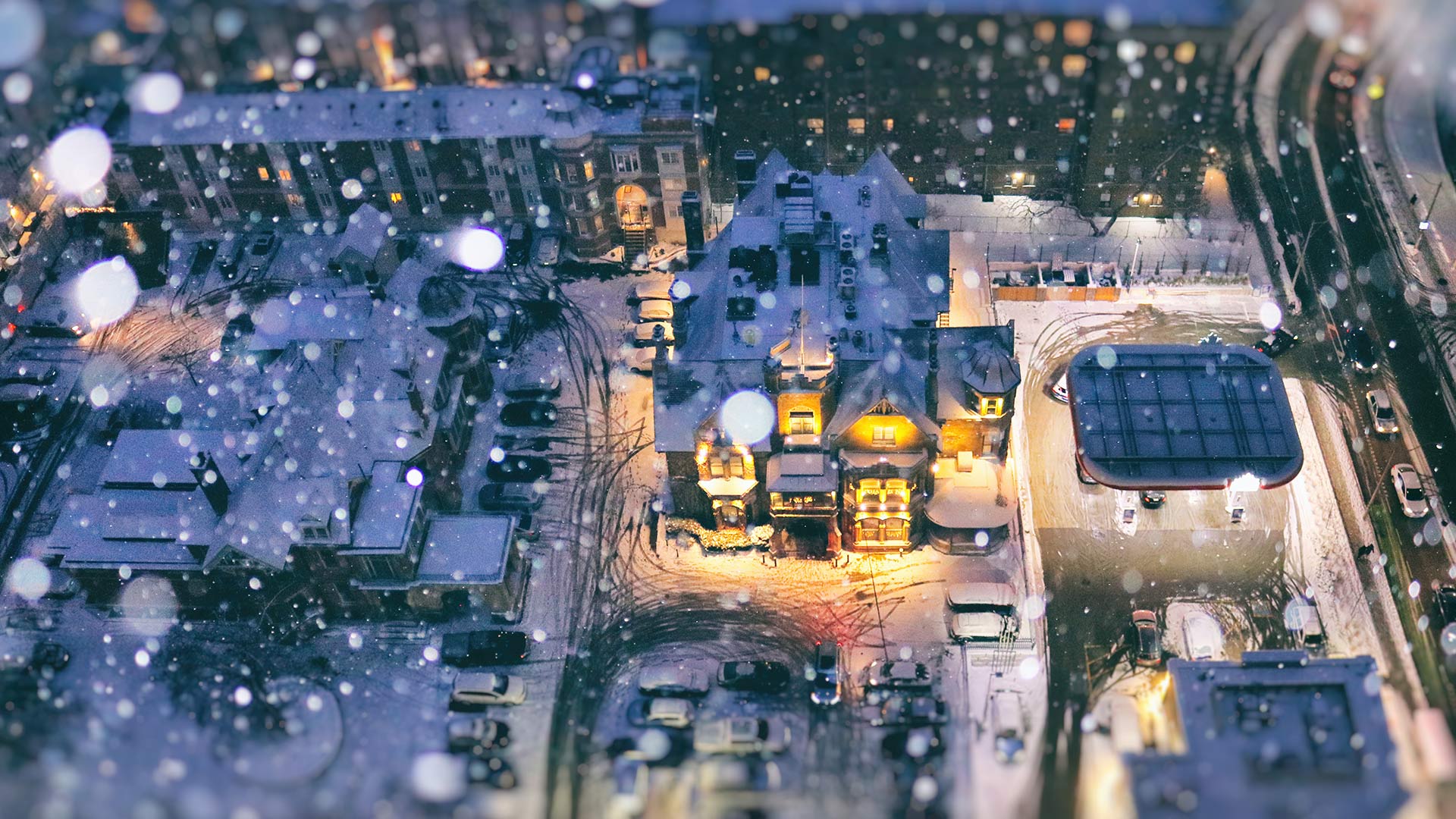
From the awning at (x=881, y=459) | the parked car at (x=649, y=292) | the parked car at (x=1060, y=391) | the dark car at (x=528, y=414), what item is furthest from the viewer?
the parked car at (x=649, y=292)

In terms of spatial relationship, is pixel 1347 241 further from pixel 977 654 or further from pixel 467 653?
pixel 467 653

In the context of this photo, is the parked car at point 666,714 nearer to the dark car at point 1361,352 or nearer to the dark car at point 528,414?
the dark car at point 528,414

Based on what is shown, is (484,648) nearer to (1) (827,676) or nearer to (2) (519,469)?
(2) (519,469)

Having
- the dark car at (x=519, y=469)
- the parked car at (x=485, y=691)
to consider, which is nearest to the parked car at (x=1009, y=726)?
the parked car at (x=485, y=691)

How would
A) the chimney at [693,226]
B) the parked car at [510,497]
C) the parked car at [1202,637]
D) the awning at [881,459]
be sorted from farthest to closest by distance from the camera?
1. the chimney at [693,226]
2. the parked car at [510,497]
3. the awning at [881,459]
4. the parked car at [1202,637]

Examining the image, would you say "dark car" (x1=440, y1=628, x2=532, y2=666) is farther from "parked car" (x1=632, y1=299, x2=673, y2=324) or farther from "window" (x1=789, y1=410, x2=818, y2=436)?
"parked car" (x1=632, y1=299, x2=673, y2=324)

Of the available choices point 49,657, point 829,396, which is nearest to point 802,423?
point 829,396
